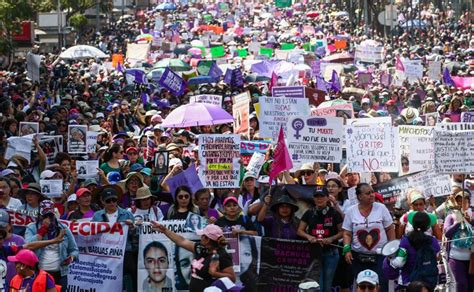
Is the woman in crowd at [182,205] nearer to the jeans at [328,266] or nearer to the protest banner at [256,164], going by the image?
the jeans at [328,266]

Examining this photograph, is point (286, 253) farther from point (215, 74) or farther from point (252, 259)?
point (215, 74)

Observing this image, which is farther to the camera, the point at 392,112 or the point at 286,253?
the point at 392,112

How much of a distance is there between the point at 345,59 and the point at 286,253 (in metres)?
33.3

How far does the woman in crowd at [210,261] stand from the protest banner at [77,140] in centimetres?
758

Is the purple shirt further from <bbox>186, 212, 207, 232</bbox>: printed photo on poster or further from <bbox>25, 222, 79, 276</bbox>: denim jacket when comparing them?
<bbox>186, 212, 207, 232</bbox>: printed photo on poster

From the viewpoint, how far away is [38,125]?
20.1m

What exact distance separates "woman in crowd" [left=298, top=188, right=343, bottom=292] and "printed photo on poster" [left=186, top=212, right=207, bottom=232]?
83 cm

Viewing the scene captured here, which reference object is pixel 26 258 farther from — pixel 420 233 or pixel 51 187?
pixel 51 187

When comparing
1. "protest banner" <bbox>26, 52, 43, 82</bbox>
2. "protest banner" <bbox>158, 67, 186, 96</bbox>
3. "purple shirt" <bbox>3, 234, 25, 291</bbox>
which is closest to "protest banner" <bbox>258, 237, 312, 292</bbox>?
"purple shirt" <bbox>3, 234, 25, 291</bbox>

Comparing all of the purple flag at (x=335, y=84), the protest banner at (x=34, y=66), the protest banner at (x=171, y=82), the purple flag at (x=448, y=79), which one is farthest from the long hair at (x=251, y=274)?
the purple flag at (x=448, y=79)

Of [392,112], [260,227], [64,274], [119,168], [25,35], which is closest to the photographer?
[64,274]

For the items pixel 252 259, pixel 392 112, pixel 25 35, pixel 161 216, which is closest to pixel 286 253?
pixel 252 259

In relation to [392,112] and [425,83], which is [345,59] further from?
[392,112]

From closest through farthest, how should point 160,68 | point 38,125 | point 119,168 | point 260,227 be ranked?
1. point 260,227
2. point 119,168
3. point 38,125
4. point 160,68
